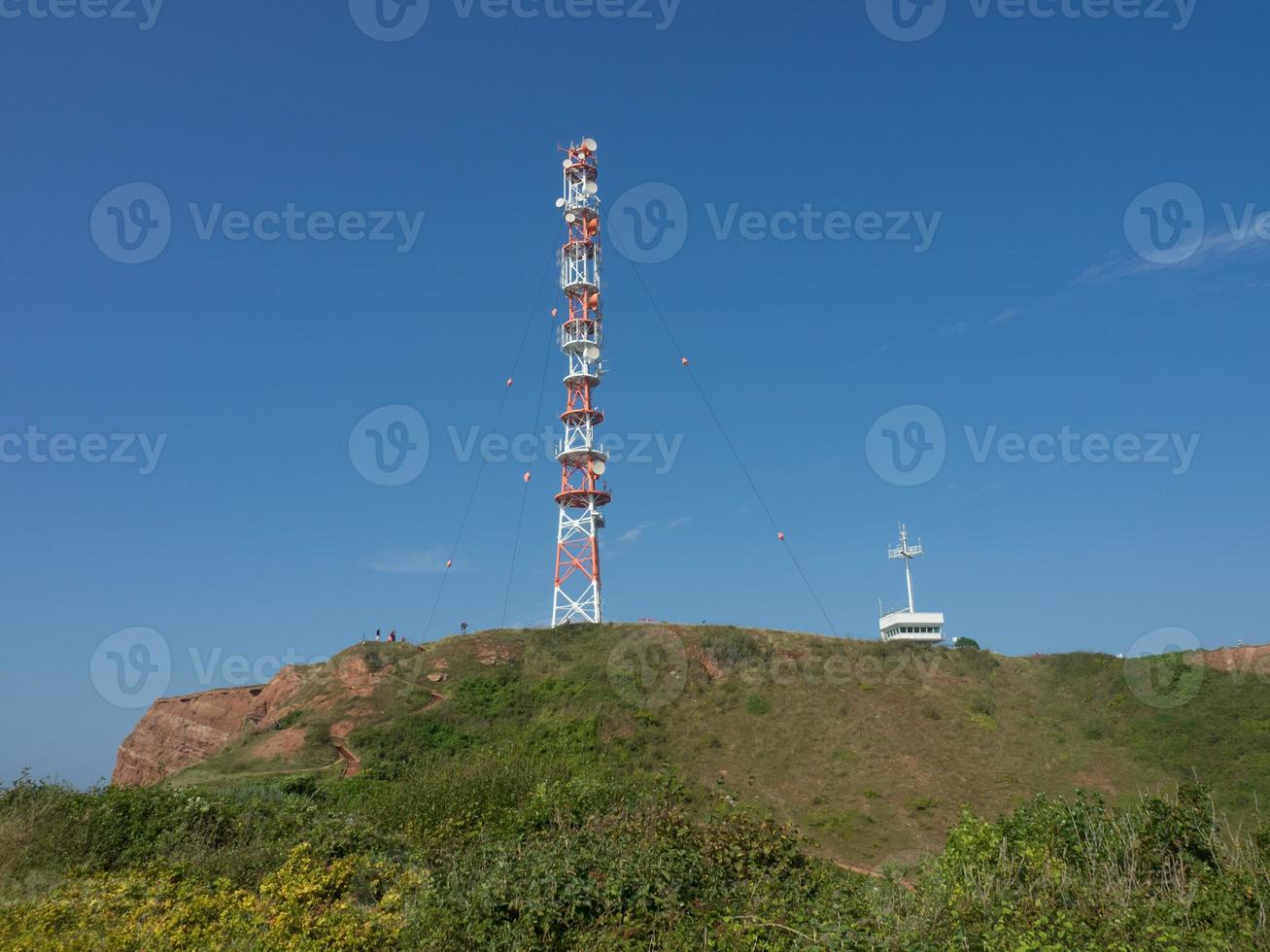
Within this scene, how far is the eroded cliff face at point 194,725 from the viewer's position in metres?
41.3

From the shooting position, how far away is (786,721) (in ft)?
131

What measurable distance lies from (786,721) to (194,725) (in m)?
29.8

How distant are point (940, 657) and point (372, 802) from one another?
32706mm

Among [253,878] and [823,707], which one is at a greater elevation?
[823,707]

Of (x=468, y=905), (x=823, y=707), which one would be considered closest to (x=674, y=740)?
(x=823, y=707)

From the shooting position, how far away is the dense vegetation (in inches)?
479

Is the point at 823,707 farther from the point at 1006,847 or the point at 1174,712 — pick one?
the point at 1006,847

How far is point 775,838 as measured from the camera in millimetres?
18266

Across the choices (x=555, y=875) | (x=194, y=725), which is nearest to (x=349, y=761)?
(x=194, y=725)

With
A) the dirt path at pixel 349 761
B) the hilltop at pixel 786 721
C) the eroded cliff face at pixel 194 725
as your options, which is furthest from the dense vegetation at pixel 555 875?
the eroded cliff face at pixel 194 725

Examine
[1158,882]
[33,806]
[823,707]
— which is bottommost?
[1158,882]

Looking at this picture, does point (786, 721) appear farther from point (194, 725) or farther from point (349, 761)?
point (194, 725)

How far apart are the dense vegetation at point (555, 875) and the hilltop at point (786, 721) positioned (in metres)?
4.17

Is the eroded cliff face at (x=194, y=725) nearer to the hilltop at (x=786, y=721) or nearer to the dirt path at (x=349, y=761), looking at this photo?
the hilltop at (x=786, y=721)
